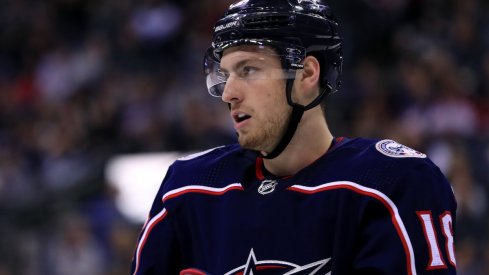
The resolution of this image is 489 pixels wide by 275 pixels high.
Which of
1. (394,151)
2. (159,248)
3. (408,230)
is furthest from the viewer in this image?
(159,248)

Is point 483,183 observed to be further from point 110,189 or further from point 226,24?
point 226,24

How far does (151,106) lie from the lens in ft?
24.0

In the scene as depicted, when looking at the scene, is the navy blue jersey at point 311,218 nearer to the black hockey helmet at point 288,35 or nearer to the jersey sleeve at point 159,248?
the jersey sleeve at point 159,248

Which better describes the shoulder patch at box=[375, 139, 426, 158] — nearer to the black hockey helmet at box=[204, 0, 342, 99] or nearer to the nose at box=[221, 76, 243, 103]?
the black hockey helmet at box=[204, 0, 342, 99]

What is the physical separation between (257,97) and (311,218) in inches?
13.0

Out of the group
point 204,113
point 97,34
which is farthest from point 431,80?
point 97,34

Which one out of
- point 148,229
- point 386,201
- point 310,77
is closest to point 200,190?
point 148,229

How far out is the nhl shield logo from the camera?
2.31m

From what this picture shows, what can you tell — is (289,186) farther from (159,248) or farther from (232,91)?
(159,248)

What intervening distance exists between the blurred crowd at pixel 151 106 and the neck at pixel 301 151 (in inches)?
114

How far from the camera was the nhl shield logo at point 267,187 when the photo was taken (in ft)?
7.58

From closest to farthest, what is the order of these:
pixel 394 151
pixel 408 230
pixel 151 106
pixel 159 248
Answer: pixel 408 230 < pixel 394 151 < pixel 159 248 < pixel 151 106

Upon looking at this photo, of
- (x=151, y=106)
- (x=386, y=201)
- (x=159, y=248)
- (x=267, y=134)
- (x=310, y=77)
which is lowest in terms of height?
(x=151, y=106)

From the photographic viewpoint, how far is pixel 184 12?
8.33 meters
